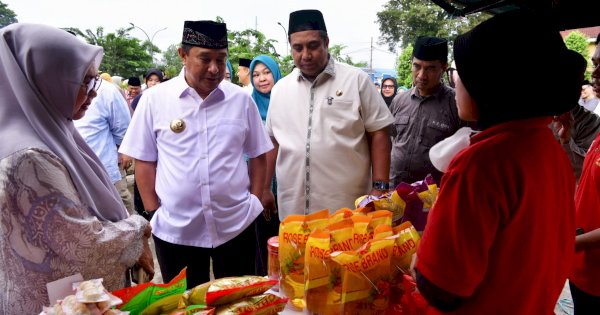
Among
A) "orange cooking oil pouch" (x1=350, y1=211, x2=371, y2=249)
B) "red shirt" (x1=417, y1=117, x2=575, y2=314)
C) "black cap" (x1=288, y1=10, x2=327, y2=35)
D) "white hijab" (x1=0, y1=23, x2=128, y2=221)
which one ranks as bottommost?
"orange cooking oil pouch" (x1=350, y1=211, x2=371, y2=249)

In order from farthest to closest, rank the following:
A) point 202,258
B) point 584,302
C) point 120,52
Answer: point 120,52 → point 202,258 → point 584,302

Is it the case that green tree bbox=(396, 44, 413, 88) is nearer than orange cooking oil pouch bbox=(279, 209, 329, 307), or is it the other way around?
orange cooking oil pouch bbox=(279, 209, 329, 307)

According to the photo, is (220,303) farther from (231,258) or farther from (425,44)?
(425,44)

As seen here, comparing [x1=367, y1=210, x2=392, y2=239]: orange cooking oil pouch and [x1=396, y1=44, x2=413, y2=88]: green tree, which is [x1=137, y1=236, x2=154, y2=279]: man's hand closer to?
[x1=367, y1=210, x2=392, y2=239]: orange cooking oil pouch

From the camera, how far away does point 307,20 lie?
7.48 ft

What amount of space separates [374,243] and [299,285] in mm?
316

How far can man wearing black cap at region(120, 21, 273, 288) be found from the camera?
1971mm

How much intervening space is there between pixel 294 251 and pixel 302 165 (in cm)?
103

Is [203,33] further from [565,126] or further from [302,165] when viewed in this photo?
[565,126]

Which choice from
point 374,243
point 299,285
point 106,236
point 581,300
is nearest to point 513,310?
point 374,243

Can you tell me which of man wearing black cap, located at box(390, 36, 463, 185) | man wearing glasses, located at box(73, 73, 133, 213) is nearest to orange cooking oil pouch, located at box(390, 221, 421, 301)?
man wearing black cap, located at box(390, 36, 463, 185)

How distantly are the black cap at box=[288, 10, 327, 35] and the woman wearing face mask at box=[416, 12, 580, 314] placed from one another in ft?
4.98

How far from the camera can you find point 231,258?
2076 millimetres

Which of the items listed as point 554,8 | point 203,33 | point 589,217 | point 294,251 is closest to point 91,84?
point 203,33
